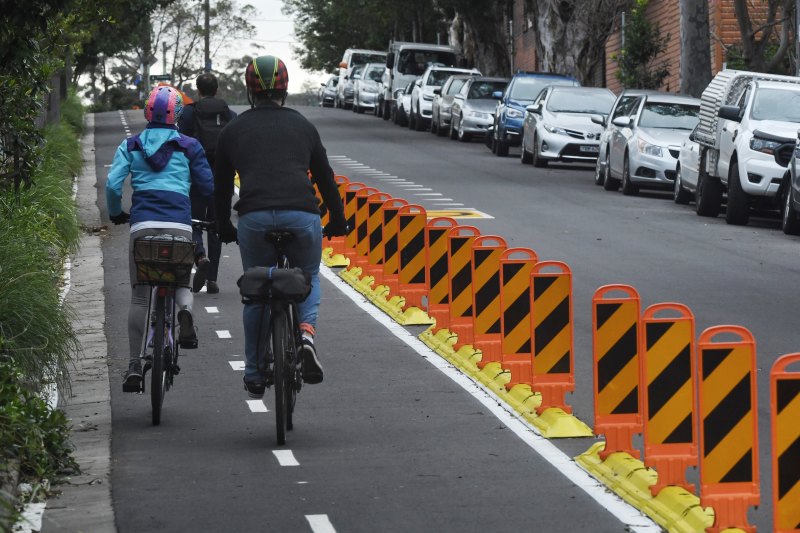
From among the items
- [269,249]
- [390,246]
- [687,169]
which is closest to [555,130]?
[687,169]

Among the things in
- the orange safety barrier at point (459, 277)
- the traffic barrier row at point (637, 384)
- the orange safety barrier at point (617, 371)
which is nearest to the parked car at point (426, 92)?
the orange safety barrier at point (459, 277)

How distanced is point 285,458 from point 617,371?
1.74 metres

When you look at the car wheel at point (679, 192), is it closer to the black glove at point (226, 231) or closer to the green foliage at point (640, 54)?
the green foliage at point (640, 54)

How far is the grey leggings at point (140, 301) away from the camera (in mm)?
9820

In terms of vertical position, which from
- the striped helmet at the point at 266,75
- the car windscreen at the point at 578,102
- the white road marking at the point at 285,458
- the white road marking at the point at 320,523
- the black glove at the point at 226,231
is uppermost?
the striped helmet at the point at 266,75

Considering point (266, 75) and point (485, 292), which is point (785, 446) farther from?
point (485, 292)

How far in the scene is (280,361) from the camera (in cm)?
879

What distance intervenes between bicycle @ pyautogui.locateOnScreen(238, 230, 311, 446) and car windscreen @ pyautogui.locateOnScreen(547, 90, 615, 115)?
25.1 meters

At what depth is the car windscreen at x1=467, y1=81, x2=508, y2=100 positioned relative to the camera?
143ft

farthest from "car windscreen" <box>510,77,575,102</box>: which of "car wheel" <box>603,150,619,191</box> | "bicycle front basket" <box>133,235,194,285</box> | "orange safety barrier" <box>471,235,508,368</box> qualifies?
"bicycle front basket" <box>133,235,194,285</box>

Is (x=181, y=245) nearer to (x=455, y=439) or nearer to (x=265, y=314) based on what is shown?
(x=265, y=314)

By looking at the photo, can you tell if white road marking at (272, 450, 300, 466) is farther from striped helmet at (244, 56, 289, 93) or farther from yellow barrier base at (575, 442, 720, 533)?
striped helmet at (244, 56, 289, 93)

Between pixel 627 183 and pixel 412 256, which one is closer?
pixel 412 256

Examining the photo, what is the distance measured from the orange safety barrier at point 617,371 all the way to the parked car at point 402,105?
43017 mm
